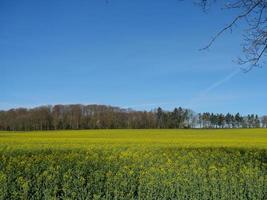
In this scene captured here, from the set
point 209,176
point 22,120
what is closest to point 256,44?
point 209,176

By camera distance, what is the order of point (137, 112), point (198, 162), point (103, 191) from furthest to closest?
point (137, 112), point (198, 162), point (103, 191)

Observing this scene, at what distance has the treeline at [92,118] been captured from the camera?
12331cm

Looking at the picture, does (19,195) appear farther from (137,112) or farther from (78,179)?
(137,112)

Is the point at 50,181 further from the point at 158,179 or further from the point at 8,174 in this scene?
the point at 158,179

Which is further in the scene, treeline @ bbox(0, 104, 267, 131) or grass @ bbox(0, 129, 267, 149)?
treeline @ bbox(0, 104, 267, 131)

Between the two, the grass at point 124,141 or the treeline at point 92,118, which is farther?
the treeline at point 92,118

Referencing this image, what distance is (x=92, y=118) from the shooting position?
129 m

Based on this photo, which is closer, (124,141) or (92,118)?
(124,141)

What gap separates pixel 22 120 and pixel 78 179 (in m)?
118

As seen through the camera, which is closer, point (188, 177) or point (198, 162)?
point (188, 177)

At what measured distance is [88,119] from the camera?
5182 inches

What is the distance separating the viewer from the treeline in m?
123

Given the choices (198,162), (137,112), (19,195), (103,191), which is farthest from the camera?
(137,112)

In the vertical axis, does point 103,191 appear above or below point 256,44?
below
